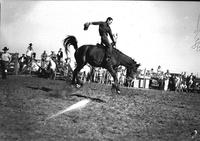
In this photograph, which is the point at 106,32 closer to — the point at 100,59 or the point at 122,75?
the point at 100,59

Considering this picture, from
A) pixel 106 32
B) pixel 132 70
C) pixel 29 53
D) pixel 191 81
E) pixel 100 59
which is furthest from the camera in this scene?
pixel 191 81

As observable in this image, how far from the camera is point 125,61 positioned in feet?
41.3

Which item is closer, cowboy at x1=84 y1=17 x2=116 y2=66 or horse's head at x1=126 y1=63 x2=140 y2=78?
cowboy at x1=84 y1=17 x2=116 y2=66

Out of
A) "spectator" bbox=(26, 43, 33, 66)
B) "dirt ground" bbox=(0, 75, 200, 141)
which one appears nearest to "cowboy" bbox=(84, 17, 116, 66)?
"dirt ground" bbox=(0, 75, 200, 141)

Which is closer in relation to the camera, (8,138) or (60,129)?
(8,138)

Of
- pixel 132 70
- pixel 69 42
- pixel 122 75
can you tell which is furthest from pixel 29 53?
pixel 132 70

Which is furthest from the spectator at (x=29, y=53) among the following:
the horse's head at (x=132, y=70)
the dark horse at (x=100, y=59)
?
the horse's head at (x=132, y=70)

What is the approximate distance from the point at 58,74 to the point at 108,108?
13.5 meters

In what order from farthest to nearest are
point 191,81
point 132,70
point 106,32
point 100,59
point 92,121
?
1. point 191,81
2. point 132,70
3. point 100,59
4. point 106,32
5. point 92,121

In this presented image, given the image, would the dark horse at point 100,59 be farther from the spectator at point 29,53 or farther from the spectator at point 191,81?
the spectator at point 191,81

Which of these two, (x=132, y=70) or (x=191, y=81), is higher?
(x=132, y=70)

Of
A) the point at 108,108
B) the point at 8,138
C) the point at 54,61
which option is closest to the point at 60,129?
the point at 8,138

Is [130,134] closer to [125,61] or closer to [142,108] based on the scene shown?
[142,108]

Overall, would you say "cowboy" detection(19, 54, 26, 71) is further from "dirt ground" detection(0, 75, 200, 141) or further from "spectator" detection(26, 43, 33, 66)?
"dirt ground" detection(0, 75, 200, 141)
